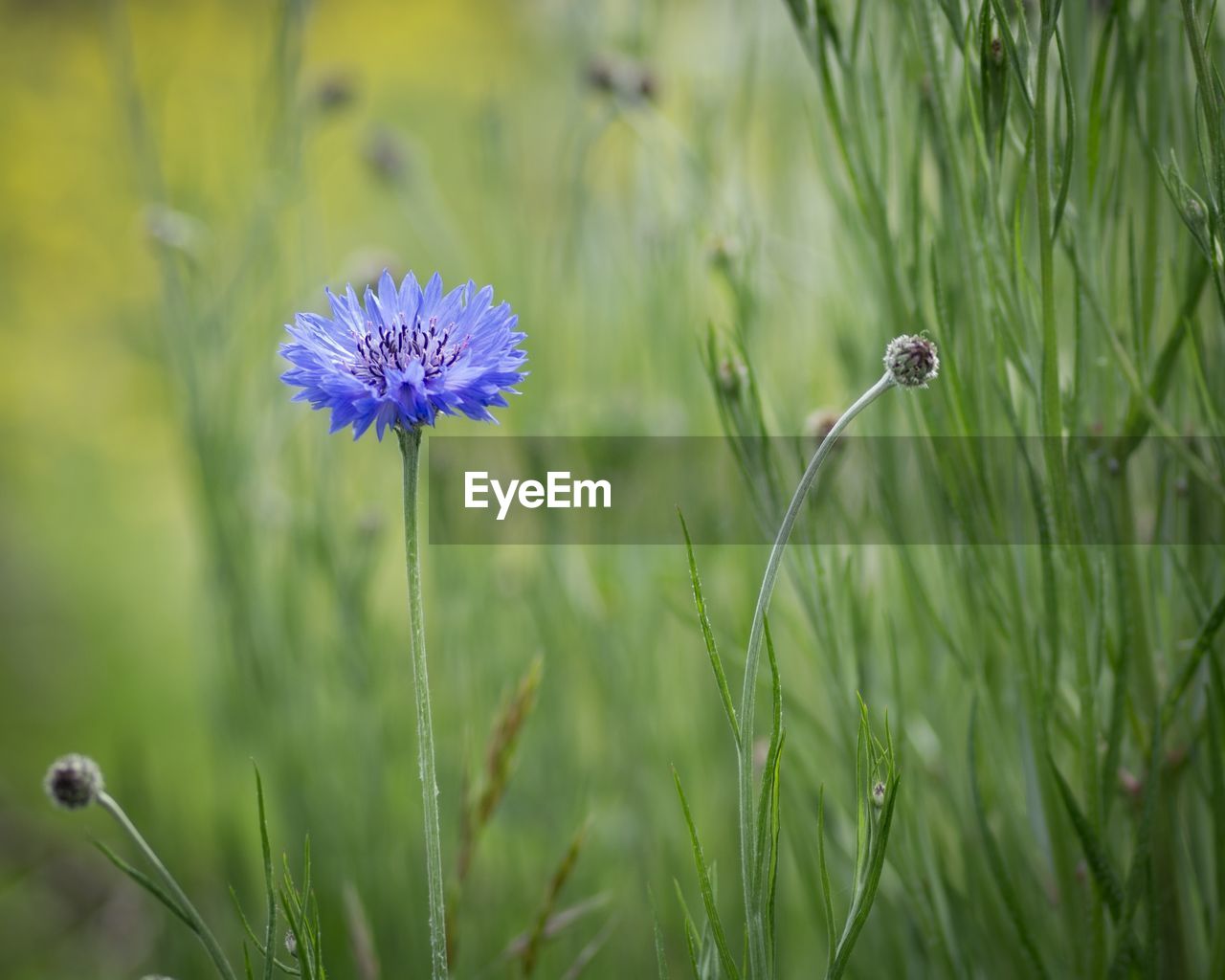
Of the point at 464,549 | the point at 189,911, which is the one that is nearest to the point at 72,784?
the point at 189,911

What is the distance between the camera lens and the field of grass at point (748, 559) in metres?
0.40

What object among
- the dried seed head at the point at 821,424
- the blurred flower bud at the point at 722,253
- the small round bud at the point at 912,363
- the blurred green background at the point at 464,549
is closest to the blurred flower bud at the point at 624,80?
the blurred green background at the point at 464,549

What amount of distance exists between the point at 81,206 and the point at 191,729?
1.00 m

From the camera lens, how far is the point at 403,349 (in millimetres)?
352

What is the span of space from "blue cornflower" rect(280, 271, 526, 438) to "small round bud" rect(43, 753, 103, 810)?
152 millimetres

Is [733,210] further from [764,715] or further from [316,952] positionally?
[316,952]

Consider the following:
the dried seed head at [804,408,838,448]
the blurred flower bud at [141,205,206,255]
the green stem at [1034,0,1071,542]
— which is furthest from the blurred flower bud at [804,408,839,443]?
the blurred flower bud at [141,205,206,255]

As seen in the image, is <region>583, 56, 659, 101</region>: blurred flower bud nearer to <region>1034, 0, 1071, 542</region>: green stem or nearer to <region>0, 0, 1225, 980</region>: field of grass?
<region>0, 0, 1225, 980</region>: field of grass

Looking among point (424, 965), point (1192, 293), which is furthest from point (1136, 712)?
point (424, 965)

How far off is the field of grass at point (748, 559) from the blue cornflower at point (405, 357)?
98 millimetres

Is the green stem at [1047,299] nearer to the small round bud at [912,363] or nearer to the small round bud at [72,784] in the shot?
the small round bud at [912,363]

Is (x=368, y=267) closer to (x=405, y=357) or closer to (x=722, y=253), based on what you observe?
(x=722, y=253)

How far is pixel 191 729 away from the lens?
135 cm

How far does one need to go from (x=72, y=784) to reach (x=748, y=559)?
0.36 metres
